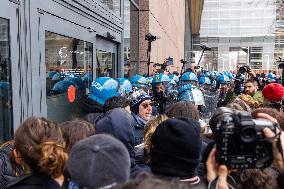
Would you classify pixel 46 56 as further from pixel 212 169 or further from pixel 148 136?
pixel 212 169

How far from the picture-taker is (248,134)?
193cm

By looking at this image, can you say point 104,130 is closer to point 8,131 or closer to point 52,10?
point 8,131

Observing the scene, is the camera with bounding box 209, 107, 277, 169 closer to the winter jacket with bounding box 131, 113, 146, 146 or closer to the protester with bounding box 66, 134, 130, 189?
the protester with bounding box 66, 134, 130, 189

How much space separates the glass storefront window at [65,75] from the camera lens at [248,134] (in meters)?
3.65

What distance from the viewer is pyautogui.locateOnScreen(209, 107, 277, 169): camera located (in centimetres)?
194

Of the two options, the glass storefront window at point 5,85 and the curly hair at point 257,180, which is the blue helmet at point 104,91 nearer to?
the glass storefront window at point 5,85

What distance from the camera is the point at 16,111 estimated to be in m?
4.18

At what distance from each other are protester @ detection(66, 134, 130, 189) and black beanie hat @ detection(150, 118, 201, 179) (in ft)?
1.08

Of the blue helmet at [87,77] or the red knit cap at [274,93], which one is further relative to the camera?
the blue helmet at [87,77]

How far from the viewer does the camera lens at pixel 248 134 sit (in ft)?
6.28

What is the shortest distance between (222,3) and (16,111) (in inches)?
2353

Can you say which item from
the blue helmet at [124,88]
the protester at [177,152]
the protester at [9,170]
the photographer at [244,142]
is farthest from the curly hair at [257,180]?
the blue helmet at [124,88]

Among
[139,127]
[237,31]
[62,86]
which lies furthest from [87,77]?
[237,31]

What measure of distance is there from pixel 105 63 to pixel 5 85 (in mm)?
5863
